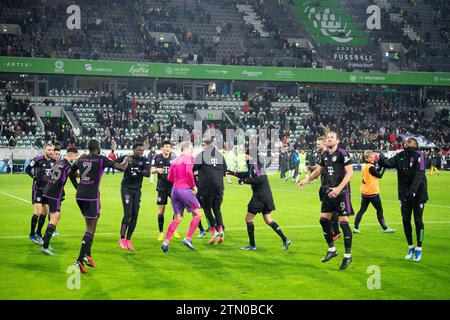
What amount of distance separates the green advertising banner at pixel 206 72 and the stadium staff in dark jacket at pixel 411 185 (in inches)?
1783

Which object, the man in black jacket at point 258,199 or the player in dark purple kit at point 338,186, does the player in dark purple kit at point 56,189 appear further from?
the player in dark purple kit at point 338,186

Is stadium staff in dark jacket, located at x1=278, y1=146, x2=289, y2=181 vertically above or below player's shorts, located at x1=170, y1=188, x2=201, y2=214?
below

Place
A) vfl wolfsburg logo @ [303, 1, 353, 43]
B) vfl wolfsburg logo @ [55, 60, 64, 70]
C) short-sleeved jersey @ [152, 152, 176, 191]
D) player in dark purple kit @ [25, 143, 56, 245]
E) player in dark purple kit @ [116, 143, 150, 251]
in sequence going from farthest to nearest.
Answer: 1. vfl wolfsburg logo @ [303, 1, 353, 43]
2. vfl wolfsburg logo @ [55, 60, 64, 70]
3. short-sleeved jersey @ [152, 152, 176, 191]
4. player in dark purple kit @ [25, 143, 56, 245]
5. player in dark purple kit @ [116, 143, 150, 251]

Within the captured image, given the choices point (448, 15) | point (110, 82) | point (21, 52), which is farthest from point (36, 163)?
point (448, 15)

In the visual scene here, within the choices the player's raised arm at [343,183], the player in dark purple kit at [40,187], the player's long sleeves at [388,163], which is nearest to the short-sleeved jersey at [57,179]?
the player in dark purple kit at [40,187]

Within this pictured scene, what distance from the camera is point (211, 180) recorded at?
16.5m

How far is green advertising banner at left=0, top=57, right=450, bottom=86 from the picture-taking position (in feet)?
183

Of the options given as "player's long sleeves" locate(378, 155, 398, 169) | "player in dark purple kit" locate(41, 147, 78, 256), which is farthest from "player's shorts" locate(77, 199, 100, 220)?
"player's long sleeves" locate(378, 155, 398, 169)

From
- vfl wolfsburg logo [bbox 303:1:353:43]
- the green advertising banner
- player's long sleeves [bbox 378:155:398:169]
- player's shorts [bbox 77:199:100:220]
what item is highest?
vfl wolfsburg logo [bbox 303:1:353:43]

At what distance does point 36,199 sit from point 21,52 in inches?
Answer: 1641

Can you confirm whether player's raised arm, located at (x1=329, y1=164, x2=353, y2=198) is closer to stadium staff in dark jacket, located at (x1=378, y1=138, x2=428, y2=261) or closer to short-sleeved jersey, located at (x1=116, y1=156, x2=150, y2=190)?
stadium staff in dark jacket, located at (x1=378, y1=138, x2=428, y2=261)

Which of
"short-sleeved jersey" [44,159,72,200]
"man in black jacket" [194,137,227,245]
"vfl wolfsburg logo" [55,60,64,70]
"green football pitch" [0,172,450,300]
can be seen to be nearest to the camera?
"green football pitch" [0,172,450,300]

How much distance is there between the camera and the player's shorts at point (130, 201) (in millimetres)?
15594

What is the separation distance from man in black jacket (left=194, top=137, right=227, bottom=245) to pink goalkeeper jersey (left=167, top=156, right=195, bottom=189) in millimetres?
829
